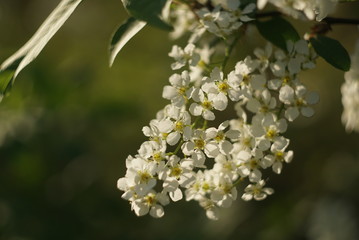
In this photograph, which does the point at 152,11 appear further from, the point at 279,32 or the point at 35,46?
the point at 279,32

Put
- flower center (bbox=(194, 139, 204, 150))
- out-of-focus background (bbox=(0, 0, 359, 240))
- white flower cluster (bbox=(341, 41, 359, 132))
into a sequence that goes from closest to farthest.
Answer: flower center (bbox=(194, 139, 204, 150))
white flower cluster (bbox=(341, 41, 359, 132))
out-of-focus background (bbox=(0, 0, 359, 240))

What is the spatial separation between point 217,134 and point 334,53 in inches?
11.3

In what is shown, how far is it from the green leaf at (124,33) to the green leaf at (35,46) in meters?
0.09

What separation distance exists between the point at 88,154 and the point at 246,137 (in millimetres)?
1426

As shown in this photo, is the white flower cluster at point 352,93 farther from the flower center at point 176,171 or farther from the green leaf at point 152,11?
the green leaf at point 152,11

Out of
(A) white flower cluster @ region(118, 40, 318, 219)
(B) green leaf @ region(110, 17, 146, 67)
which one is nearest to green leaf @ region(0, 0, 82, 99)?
(B) green leaf @ region(110, 17, 146, 67)

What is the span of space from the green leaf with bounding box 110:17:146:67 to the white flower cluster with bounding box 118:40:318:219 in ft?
0.51

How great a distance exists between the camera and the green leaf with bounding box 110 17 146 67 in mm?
906

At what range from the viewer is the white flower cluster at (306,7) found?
37.4 inches

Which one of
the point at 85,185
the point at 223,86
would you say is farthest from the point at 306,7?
the point at 85,185

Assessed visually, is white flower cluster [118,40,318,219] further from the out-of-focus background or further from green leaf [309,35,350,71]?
the out-of-focus background

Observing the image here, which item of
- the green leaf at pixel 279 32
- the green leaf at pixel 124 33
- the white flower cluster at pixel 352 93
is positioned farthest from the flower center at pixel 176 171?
the white flower cluster at pixel 352 93

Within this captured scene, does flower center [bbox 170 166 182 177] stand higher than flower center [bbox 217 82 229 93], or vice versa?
flower center [bbox 217 82 229 93]

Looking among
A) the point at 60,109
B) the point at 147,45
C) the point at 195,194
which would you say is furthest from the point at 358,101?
the point at 147,45
